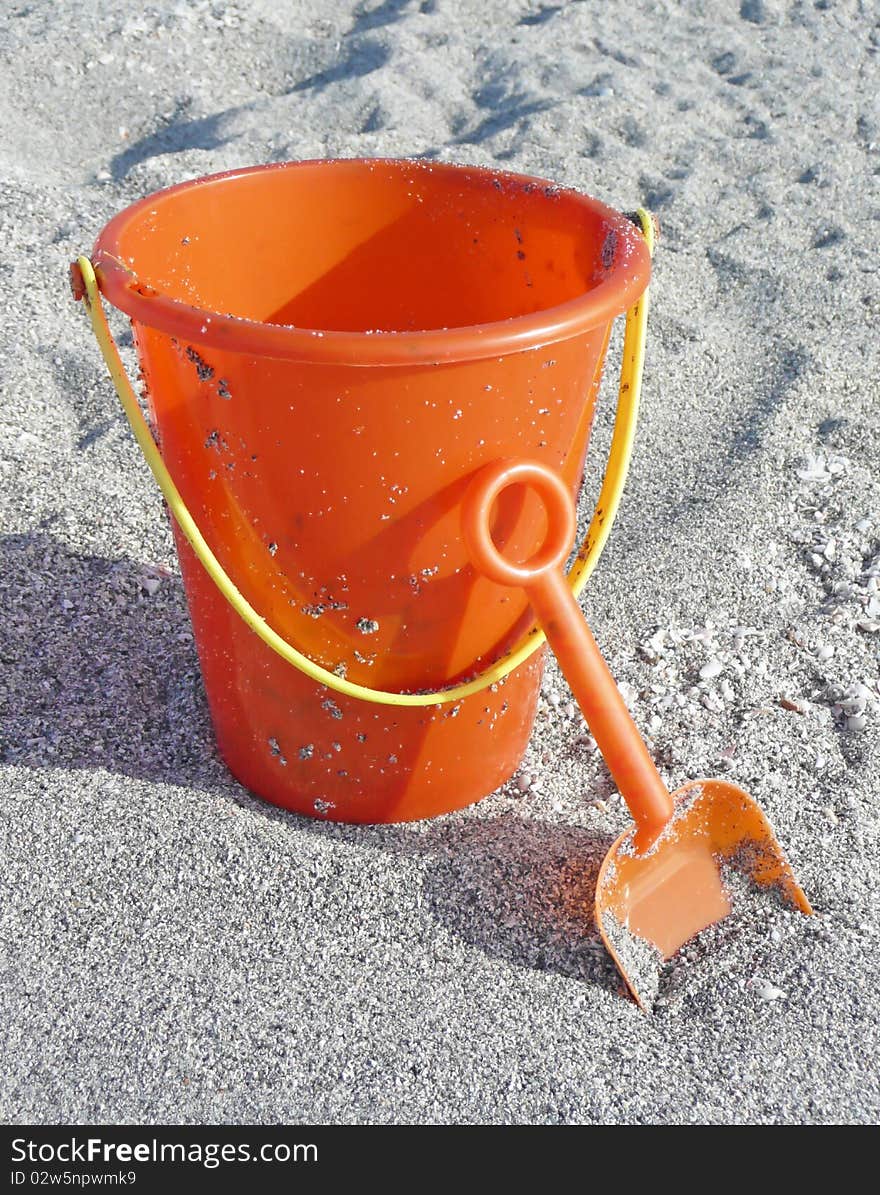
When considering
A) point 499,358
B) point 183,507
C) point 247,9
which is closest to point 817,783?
point 499,358

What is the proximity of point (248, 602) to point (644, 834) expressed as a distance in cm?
52

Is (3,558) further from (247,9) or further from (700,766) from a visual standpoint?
(247,9)

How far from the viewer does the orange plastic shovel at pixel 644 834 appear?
1.26m

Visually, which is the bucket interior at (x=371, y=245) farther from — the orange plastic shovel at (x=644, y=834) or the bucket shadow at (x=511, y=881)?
the bucket shadow at (x=511, y=881)

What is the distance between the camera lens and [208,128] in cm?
321

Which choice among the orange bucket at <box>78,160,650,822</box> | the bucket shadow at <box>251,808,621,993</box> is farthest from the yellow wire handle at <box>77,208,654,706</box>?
the bucket shadow at <box>251,808,621,993</box>

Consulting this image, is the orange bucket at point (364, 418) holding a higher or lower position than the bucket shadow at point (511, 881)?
higher

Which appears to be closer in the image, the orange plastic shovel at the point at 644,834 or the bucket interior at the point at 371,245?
the orange plastic shovel at the point at 644,834

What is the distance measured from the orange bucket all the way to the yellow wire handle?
0.09ft

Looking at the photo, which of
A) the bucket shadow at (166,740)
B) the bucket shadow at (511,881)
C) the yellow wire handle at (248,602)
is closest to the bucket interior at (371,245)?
the yellow wire handle at (248,602)

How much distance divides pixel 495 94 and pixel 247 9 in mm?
919

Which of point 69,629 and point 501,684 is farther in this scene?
point 69,629

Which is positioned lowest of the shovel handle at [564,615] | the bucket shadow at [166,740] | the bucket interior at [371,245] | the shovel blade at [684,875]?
the bucket shadow at [166,740]

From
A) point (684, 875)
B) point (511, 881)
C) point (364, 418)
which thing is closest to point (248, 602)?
point (364, 418)
